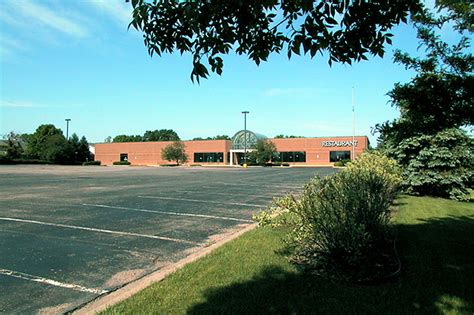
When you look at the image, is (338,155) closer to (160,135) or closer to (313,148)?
(313,148)

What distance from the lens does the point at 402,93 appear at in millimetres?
7332

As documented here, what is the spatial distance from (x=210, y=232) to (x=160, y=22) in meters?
5.84

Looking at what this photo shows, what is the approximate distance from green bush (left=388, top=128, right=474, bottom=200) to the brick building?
50602 millimetres

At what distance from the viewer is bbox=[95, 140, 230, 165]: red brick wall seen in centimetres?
8106

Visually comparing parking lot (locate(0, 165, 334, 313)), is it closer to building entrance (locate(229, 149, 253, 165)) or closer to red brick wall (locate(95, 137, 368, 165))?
red brick wall (locate(95, 137, 368, 165))

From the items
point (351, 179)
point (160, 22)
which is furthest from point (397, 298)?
point (160, 22)

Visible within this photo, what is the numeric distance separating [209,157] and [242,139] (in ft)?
28.7

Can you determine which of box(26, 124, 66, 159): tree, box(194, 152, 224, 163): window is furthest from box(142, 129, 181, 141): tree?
box(194, 152, 224, 163): window

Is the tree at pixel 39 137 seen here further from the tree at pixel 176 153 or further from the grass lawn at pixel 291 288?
the grass lawn at pixel 291 288

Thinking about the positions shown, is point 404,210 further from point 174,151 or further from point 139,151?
point 139,151

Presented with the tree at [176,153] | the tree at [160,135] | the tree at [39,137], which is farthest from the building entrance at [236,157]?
the tree at [160,135]

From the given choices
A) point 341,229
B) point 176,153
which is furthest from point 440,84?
point 176,153

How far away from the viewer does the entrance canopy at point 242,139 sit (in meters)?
76.4

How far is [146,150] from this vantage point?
8869 cm
